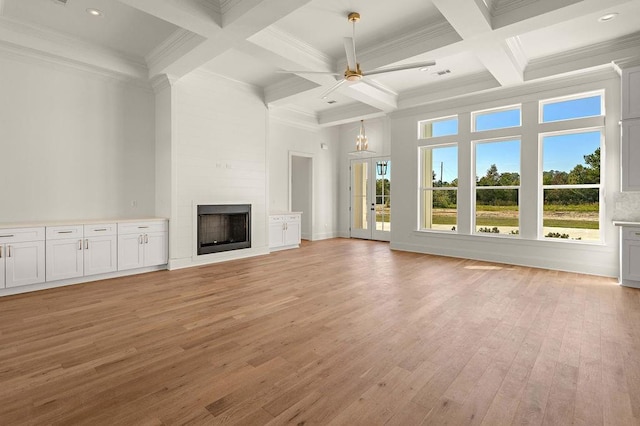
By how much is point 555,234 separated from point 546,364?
4.32m

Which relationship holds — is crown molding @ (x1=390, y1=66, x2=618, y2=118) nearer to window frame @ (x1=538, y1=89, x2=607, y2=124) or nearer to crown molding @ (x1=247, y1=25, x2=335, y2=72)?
window frame @ (x1=538, y1=89, x2=607, y2=124)

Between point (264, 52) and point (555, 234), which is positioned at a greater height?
point (264, 52)

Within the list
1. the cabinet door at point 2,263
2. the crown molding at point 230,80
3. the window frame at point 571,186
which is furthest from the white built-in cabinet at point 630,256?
the cabinet door at point 2,263

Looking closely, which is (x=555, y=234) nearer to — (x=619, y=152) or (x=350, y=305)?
(x=619, y=152)

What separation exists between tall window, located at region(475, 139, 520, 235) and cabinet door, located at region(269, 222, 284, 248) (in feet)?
13.7

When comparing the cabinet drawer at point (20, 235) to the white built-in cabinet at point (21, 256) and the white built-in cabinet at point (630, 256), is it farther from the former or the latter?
the white built-in cabinet at point (630, 256)

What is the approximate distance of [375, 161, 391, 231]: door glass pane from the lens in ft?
29.9

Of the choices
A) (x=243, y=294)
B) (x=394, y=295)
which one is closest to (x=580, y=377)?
(x=394, y=295)

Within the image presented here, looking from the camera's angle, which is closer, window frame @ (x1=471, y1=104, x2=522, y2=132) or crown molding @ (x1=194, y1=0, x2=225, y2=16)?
crown molding @ (x1=194, y1=0, x2=225, y2=16)

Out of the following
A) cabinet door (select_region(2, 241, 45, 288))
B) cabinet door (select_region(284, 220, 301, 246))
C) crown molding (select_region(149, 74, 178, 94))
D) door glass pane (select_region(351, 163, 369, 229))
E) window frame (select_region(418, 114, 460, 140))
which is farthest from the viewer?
door glass pane (select_region(351, 163, 369, 229))

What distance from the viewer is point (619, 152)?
499cm

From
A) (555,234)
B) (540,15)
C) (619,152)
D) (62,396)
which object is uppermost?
(540,15)

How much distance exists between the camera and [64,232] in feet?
14.6

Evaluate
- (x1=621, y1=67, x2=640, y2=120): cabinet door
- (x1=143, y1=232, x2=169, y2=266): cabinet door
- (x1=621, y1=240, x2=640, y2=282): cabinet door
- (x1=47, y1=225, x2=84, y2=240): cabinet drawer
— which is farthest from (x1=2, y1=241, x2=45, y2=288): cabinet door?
(x1=621, y1=67, x2=640, y2=120): cabinet door
